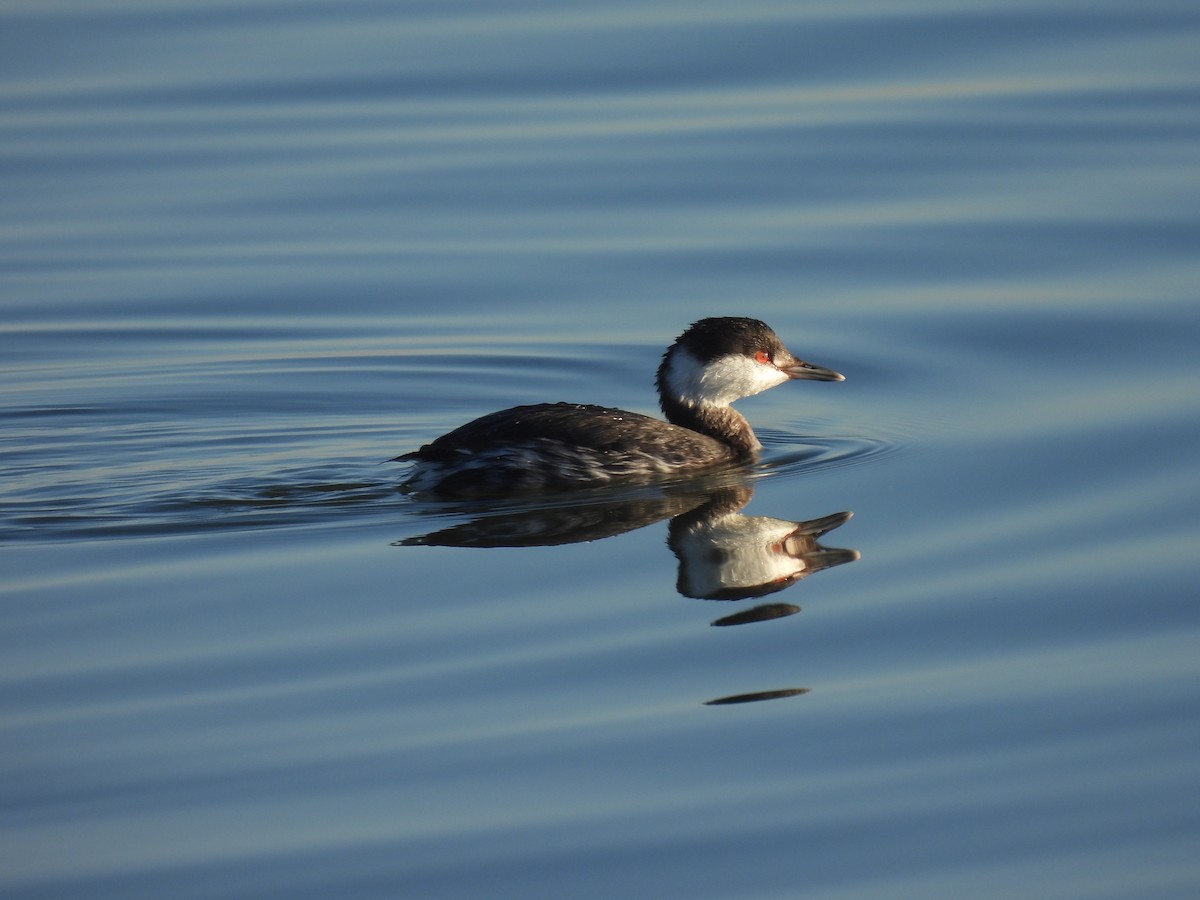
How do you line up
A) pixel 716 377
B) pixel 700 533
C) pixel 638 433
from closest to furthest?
pixel 700 533 → pixel 638 433 → pixel 716 377

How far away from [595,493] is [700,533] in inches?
35.9

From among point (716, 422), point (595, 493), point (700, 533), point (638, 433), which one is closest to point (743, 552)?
point (700, 533)

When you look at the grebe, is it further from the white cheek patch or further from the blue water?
the blue water

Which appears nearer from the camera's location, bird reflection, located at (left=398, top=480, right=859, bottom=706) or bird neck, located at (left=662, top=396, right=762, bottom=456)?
bird reflection, located at (left=398, top=480, right=859, bottom=706)

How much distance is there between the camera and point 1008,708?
6520 mm

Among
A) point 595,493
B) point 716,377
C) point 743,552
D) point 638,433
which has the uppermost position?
point 716,377

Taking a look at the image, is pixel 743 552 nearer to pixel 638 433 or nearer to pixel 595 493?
pixel 595 493

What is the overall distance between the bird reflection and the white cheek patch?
81 cm

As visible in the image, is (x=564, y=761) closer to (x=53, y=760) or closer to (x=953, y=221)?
(x=53, y=760)

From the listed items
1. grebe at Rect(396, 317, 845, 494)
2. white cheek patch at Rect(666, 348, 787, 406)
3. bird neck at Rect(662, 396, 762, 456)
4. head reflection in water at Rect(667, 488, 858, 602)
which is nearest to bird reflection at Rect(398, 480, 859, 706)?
head reflection in water at Rect(667, 488, 858, 602)

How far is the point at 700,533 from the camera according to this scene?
888 centimetres

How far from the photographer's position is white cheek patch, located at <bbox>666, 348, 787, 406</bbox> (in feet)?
34.4

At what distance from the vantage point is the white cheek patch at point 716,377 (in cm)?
1048

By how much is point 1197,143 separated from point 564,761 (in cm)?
1016
